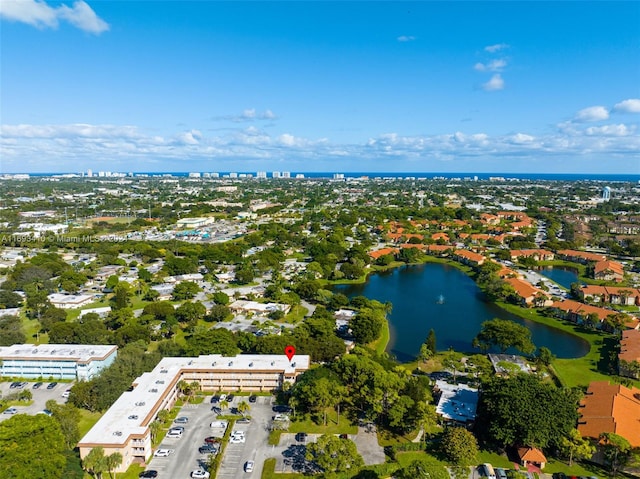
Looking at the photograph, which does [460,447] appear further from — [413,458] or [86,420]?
[86,420]

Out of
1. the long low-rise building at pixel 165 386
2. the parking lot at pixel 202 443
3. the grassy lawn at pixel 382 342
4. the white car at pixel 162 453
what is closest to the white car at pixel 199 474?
the parking lot at pixel 202 443

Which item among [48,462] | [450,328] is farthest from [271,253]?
[48,462]

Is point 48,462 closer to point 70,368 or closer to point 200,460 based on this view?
point 200,460

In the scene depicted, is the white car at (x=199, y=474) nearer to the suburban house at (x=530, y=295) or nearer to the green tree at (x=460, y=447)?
the green tree at (x=460, y=447)

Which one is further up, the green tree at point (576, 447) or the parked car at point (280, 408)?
the green tree at point (576, 447)

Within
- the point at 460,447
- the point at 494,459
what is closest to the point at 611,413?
the point at 494,459

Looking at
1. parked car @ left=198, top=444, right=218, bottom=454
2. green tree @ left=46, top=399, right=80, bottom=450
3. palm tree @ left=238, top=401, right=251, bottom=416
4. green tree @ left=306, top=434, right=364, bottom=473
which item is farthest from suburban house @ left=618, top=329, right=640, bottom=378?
green tree @ left=46, top=399, right=80, bottom=450

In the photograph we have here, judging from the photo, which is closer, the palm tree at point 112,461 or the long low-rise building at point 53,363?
the palm tree at point 112,461
